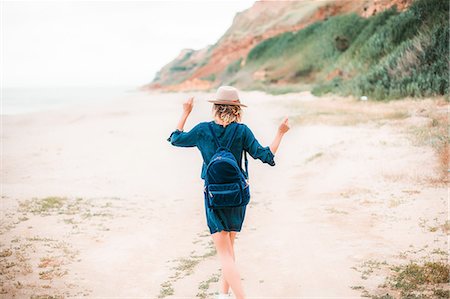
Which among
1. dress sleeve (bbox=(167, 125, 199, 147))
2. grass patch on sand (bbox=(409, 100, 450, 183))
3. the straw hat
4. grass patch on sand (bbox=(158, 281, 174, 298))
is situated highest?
the straw hat

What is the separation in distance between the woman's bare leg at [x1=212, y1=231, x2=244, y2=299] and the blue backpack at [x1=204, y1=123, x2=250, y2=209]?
289mm

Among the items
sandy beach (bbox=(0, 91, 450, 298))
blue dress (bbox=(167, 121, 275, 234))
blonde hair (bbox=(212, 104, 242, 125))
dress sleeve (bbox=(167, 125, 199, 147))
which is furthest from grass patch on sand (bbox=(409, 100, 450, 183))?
dress sleeve (bbox=(167, 125, 199, 147))

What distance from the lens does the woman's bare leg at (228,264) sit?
3.58 m

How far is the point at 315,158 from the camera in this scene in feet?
35.3

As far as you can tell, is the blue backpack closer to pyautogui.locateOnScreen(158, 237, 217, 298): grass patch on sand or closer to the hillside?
pyautogui.locateOnScreen(158, 237, 217, 298): grass patch on sand

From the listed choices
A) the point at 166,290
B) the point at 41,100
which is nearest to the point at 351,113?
the point at 166,290

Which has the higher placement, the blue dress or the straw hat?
the straw hat

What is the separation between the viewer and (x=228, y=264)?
3586 millimetres

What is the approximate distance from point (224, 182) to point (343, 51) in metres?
37.3

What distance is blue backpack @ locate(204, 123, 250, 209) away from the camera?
3.43 meters

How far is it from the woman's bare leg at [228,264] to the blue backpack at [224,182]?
29 cm

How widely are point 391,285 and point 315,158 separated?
257 inches

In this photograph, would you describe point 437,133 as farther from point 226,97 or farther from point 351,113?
point 226,97

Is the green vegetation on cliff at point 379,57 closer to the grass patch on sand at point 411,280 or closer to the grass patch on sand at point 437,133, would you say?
the grass patch on sand at point 437,133
